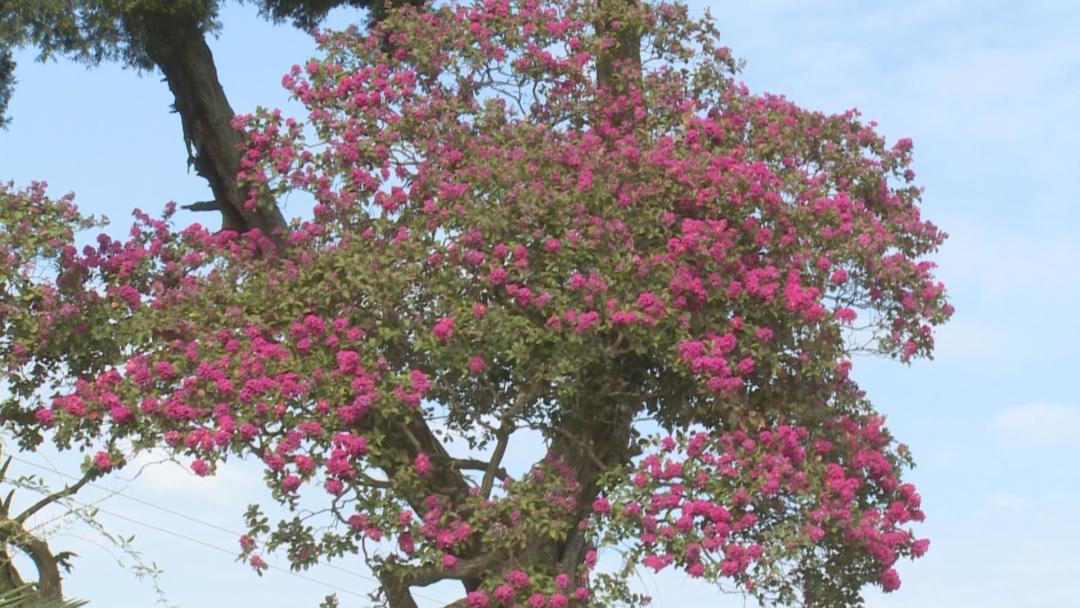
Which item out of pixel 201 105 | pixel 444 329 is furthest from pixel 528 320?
pixel 201 105

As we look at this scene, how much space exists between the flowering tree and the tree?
6.77 ft

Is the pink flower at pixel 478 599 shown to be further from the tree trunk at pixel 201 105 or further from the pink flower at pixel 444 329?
the tree trunk at pixel 201 105

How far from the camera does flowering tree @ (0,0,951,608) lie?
10.9 m

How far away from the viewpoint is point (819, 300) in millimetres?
11648

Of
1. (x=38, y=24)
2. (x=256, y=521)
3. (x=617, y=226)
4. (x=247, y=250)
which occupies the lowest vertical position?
(x=256, y=521)

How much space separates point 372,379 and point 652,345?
85.7 inches

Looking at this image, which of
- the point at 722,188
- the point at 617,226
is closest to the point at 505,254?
the point at 617,226

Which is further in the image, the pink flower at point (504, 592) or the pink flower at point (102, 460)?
the pink flower at point (102, 460)

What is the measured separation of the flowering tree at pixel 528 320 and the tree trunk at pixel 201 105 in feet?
6.71

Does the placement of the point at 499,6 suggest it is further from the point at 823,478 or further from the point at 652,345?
the point at 823,478

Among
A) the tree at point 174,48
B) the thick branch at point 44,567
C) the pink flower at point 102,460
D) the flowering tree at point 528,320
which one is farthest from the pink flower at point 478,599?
the tree at point 174,48

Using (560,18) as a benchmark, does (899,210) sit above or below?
below

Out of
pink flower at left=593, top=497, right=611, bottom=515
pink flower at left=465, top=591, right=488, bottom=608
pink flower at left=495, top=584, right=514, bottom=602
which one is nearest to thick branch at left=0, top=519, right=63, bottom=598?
pink flower at left=465, top=591, right=488, bottom=608

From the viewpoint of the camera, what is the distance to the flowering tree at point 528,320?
10930 mm
